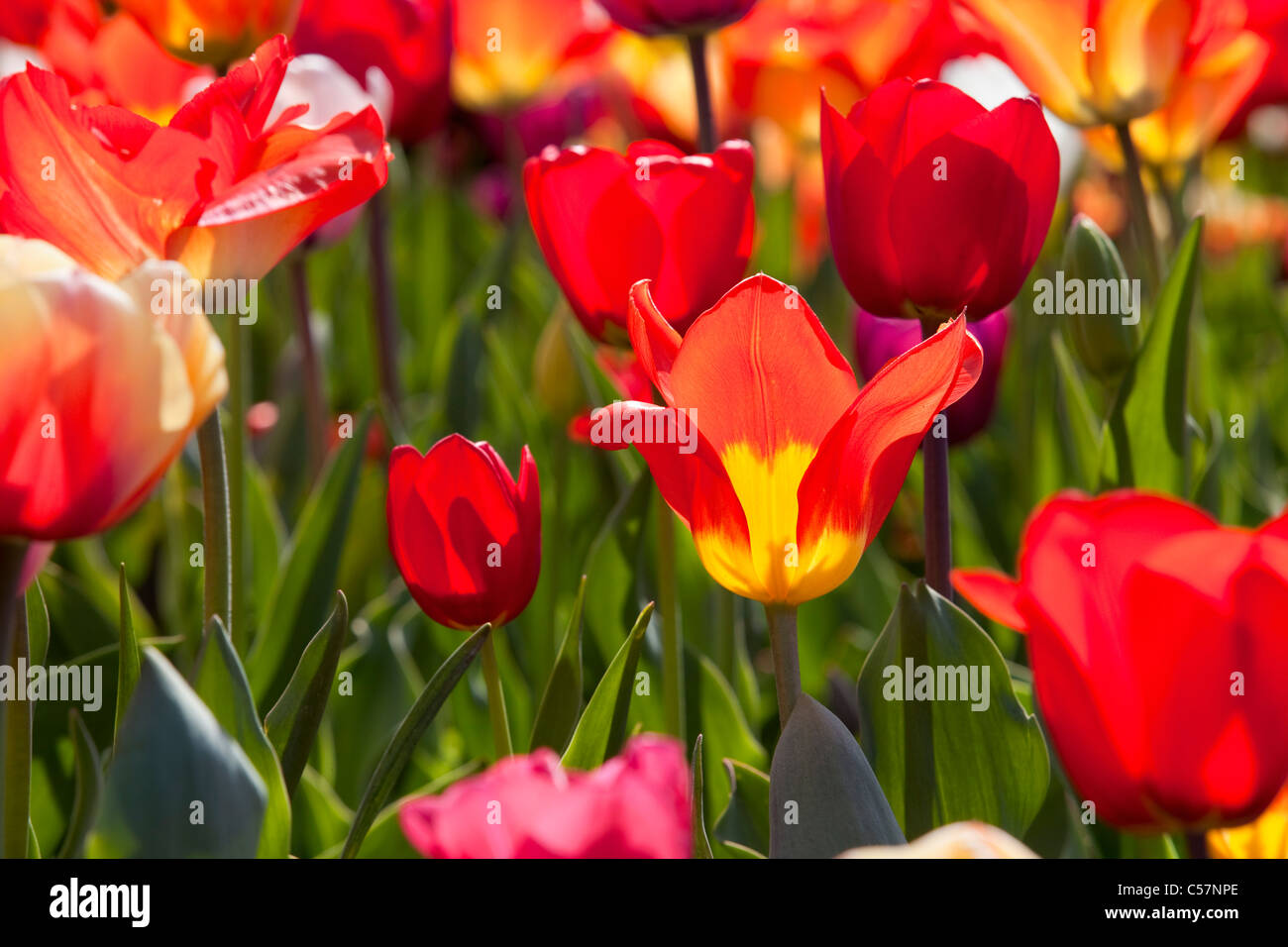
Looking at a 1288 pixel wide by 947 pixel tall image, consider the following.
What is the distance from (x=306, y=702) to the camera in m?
0.54

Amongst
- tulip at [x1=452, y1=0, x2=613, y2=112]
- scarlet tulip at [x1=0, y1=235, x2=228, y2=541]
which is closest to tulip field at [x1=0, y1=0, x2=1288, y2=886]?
scarlet tulip at [x1=0, y1=235, x2=228, y2=541]

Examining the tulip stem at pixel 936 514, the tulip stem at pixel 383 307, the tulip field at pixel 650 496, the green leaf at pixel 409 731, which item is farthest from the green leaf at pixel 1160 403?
the tulip stem at pixel 383 307

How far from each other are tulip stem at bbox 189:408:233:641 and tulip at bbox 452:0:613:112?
1.03 m

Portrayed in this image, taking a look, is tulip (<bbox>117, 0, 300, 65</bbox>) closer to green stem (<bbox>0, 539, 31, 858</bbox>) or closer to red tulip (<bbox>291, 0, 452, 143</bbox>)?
red tulip (<bbox>291, 0, 452, 143</bbox>)

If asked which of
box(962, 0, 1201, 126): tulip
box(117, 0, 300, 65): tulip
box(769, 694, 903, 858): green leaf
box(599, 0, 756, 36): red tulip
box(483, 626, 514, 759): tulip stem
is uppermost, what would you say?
box(117, 0, 300, 65): tulip

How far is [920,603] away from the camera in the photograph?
0.53 m

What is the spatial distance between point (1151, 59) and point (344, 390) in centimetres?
98

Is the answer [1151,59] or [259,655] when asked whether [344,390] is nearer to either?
[259,655]

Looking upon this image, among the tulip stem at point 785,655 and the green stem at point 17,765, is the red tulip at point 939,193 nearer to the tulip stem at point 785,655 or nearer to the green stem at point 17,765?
the tulip stem at point 785,655

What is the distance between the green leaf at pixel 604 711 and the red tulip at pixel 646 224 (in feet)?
0.55

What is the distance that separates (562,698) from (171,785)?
0.24 meters

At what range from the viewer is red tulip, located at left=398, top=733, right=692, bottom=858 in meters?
0.32

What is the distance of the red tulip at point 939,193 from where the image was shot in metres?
0.55
